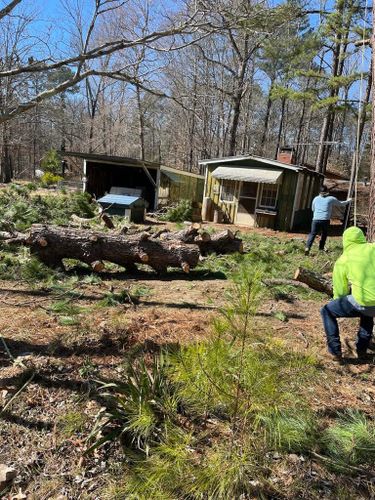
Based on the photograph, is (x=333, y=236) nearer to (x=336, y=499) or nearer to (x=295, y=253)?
(x=295, y=253)

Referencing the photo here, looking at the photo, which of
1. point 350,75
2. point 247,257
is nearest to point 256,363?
point 247,257

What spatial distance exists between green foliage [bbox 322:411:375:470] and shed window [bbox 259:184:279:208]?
46.9 feet

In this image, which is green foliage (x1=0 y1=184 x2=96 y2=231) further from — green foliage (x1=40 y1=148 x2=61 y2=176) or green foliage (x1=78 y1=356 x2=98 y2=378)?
green foliage (x1=40 y1=148 x2=61 y2=176)

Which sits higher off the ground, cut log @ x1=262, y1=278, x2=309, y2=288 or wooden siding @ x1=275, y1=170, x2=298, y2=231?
wooden siding @ x1=275, y1=170, x2=298, y2=231

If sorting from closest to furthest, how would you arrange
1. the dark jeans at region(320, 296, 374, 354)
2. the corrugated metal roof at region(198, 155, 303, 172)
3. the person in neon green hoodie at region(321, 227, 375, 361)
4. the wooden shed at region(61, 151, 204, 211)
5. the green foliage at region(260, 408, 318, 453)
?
the green foliage at region(260, 408, 318, 453)
the person in neon green hoodie at region(321, 227, 375, 361)
the dark jeans at region(320, 296, 374, 354)
the corrugated metal roof at region(198, 155, 303, 172)
the wooden shed at region(61, 151, 204, 211)

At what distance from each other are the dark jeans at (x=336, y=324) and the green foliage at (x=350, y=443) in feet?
4.04

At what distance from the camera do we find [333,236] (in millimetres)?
16312

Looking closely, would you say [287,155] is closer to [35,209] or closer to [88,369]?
[35,209]

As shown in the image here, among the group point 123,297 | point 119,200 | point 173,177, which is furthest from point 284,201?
point 123,297

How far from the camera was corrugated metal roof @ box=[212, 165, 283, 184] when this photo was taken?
15.8 meters

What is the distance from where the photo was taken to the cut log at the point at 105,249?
23.4ft

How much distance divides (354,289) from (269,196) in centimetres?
1333

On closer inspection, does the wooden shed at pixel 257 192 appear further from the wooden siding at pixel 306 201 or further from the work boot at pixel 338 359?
the work boot at pixel 338 359

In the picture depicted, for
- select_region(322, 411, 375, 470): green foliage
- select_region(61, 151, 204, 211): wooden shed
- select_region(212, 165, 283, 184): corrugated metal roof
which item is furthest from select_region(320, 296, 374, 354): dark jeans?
select_region(61, 151, 204, 211): wooden shed
